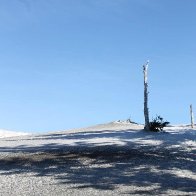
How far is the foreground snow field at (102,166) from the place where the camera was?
555 inches

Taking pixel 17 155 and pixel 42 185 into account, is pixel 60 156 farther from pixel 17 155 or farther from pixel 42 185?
pixel 42 185

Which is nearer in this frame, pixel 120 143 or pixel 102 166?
pixel 102 166

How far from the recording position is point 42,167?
18.5 m

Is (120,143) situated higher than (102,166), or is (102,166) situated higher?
(120,143)

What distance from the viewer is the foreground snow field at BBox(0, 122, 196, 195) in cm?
1410

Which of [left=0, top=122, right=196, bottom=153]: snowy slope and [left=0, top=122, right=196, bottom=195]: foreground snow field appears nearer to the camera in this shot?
[left=0, top=122, right=196, bottom=195]: foreground snow field

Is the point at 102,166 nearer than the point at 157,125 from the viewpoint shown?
Yes

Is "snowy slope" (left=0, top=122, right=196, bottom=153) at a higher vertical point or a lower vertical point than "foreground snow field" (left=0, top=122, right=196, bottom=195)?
higher

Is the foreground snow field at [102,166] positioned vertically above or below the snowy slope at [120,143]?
below

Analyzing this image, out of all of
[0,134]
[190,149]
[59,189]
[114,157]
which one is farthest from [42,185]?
[0,134]

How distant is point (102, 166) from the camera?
710 inches

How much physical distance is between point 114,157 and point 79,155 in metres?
1.89

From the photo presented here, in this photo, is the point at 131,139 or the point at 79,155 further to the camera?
the point at 131,139

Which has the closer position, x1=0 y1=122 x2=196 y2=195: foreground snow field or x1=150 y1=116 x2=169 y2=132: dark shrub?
x1=0 y1=122 x2=196 y2=195: foreground snow field
